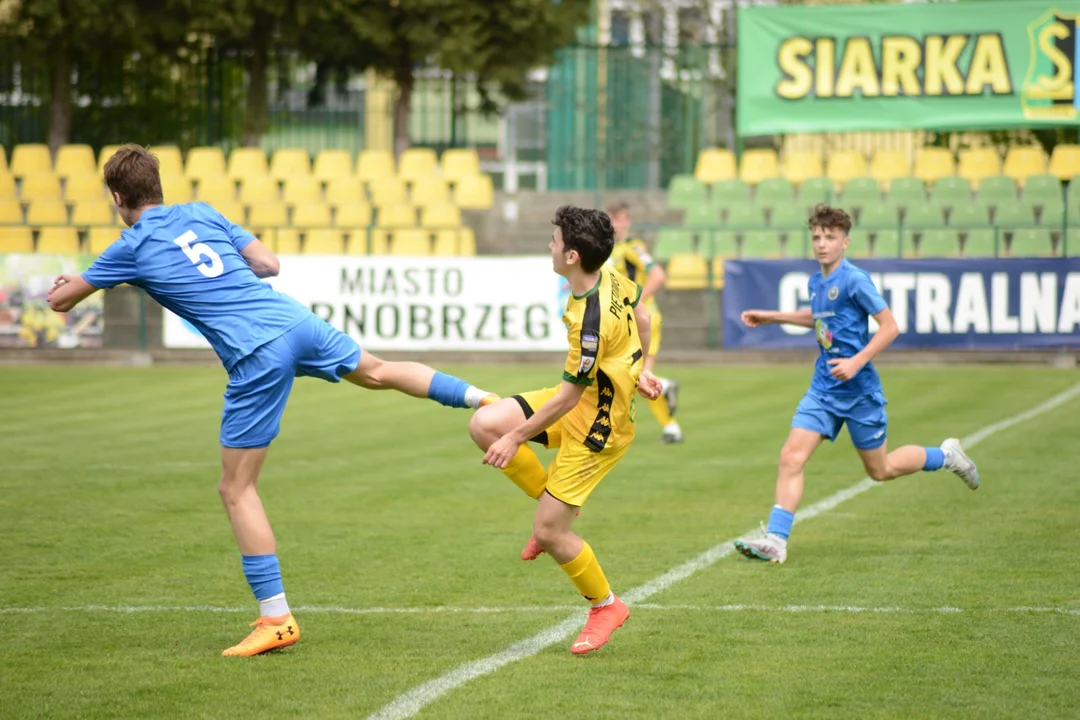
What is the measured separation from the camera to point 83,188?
24.8 m

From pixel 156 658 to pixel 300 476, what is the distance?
5.34 meters

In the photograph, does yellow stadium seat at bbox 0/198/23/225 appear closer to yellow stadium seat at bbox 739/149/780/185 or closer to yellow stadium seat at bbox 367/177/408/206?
yellow stadium seat at bbox 367/177/408/206

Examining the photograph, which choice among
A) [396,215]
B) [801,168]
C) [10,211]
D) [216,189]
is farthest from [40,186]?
[801,168]

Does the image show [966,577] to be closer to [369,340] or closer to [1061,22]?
[369,340]

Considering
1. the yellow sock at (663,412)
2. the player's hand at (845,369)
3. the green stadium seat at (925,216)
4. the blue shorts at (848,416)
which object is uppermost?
the green stadium seat at (925,216)

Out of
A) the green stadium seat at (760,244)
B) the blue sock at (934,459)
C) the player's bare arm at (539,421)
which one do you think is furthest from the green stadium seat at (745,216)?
the player's bare arm at (539,421)

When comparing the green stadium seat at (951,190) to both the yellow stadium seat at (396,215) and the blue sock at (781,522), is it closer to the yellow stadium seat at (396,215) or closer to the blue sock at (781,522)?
the yellow stadium seat at (396,215)

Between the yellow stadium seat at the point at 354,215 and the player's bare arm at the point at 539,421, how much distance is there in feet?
61.4

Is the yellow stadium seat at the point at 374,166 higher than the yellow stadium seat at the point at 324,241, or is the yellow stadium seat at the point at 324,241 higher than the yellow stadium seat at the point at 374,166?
the yellow stadium seat at the point at 374,166

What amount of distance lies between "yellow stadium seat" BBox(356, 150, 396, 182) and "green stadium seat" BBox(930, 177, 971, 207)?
369 inches

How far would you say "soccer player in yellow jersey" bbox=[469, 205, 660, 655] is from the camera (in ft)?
17.4

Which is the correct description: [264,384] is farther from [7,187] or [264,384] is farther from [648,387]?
[7,187]

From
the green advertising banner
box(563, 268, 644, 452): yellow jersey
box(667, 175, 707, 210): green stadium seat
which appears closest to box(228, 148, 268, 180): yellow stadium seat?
box(667, 175, 707, 210): green stadium seat

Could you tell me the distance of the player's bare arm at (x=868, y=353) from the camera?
741 centimetres
